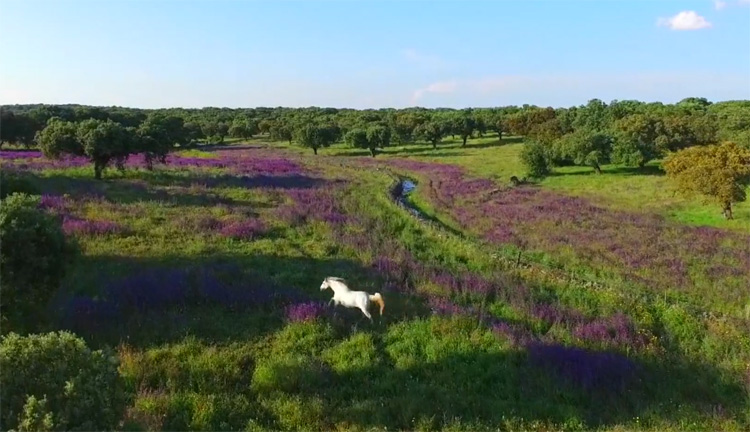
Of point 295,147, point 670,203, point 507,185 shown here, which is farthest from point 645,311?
point 295,147

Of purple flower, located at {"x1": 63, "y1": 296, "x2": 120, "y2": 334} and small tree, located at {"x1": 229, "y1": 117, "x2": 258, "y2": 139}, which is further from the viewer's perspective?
small tree, located at {"x1": 229, "y1": 117, "x2": 258, "y2": 139}

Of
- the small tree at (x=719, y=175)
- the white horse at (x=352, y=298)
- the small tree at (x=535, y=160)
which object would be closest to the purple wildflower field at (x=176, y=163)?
the small tree at (x=535, y=160)

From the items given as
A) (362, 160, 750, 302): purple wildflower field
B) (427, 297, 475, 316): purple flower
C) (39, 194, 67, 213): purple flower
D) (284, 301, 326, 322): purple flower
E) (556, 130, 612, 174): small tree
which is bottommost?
(362, 160, 750, 302): purple wildflower field

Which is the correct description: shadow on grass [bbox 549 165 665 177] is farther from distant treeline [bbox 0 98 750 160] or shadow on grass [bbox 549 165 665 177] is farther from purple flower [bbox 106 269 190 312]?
purple flower [bbox 106 269 190 312]

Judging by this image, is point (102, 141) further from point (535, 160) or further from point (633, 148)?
point (633, 148)

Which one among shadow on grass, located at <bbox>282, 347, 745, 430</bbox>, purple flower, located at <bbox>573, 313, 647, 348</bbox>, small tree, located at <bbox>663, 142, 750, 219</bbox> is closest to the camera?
shadow on grass, located at <bbox>282, 347, 745, 430</bbox>

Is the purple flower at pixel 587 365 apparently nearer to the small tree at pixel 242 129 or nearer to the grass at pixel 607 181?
the grass at pixel 607 181

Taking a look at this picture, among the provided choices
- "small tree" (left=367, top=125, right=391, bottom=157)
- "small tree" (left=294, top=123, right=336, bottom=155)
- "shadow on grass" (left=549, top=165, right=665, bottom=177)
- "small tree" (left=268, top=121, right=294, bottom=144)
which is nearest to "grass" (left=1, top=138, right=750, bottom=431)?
"shadow on grass" (left=549, top=165, right=665, bottom=177)

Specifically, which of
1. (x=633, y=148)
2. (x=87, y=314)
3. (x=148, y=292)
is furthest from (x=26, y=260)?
(x=633, y=148)
